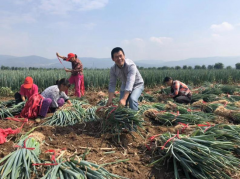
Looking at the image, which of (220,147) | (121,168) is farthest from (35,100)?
(220,147)

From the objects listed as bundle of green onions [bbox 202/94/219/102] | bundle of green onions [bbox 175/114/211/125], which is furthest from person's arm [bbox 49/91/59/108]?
bundle of green onions [bbox 202/94/219/102]

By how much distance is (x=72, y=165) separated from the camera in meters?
1.79

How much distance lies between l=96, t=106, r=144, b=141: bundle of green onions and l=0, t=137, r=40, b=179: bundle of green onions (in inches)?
36.9

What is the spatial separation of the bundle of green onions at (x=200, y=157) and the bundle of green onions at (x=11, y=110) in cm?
281

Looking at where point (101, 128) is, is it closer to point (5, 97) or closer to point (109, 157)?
point (109, 157)

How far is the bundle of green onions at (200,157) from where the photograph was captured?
5.91 ft

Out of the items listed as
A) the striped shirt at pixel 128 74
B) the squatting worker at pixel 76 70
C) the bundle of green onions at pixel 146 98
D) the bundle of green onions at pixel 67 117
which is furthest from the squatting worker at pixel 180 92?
the bundle of green onions at pixel 67 117

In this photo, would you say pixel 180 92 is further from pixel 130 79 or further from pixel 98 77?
pixel 98 77

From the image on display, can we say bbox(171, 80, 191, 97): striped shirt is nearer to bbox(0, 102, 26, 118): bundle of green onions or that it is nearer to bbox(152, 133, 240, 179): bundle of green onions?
bbox(152, 133, 240, 179): bundle of green onions

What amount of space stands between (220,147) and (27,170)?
6.26 feet

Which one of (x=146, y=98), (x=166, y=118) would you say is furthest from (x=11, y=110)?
(x=146, y=98)

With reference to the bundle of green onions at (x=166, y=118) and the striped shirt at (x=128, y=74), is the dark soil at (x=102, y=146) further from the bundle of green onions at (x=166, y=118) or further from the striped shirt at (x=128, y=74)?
the striped shirt at (x=128, y=74)

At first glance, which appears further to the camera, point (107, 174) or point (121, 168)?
point (121, 168)

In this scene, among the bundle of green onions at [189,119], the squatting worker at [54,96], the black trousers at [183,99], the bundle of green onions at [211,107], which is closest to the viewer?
the bundle of green onions at [189,119]
